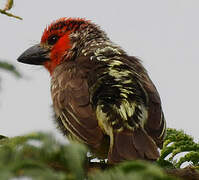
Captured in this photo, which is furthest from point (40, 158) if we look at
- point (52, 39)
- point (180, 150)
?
point (52, 39)

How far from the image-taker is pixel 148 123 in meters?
4.01

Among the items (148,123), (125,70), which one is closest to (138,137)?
(148,123)

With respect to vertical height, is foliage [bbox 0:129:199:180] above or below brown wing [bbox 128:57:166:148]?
above

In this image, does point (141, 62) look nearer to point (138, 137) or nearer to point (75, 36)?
point (75, 36)

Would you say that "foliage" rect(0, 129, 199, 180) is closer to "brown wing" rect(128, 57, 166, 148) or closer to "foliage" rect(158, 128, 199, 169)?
"foliage" rect(158, 128, 199, 169)

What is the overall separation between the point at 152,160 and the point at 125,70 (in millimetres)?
1419

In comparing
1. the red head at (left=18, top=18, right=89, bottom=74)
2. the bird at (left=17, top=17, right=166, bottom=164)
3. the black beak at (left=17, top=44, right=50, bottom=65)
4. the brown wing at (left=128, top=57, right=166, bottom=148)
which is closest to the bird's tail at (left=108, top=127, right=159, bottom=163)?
the bird at (left=17, top=17, right=166, bottom=164)

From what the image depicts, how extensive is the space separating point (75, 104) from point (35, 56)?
6.78 ft

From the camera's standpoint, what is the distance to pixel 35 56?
19.7 ft

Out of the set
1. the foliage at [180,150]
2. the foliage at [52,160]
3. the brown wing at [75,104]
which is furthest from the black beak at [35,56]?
the foliage at [52,160]

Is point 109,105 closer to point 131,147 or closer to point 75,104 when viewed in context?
point 75,104

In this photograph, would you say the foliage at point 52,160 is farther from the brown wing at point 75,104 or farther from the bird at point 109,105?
the brown wing at point 75,104

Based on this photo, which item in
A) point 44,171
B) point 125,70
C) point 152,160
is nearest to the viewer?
point 44,171

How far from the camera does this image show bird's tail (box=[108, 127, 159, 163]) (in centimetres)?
342
